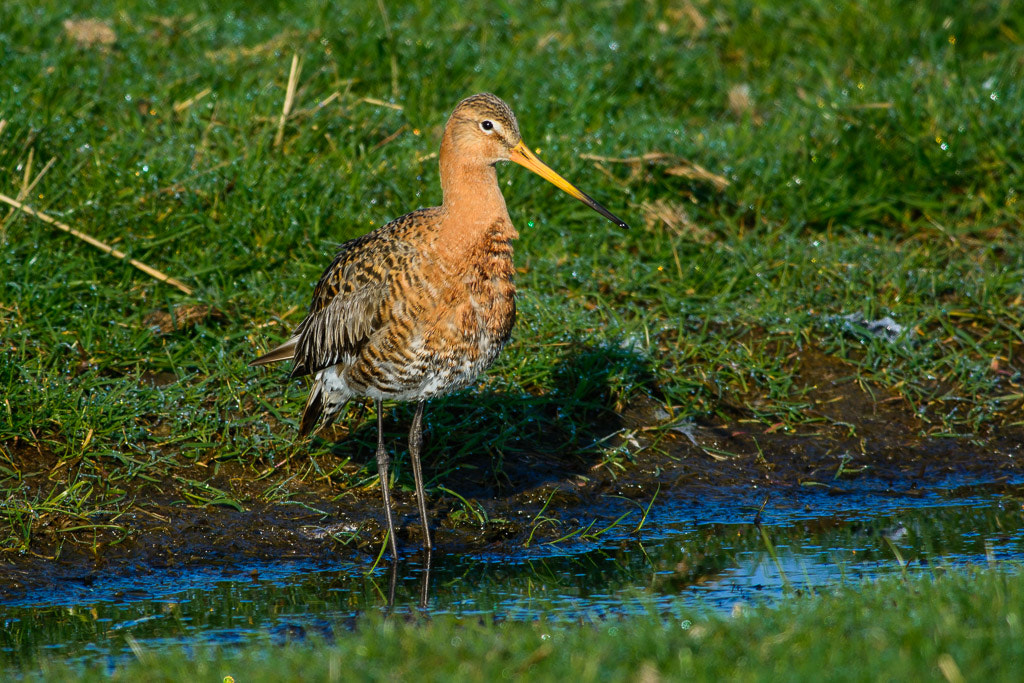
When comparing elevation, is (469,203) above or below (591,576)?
above

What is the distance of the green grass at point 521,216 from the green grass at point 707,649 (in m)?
1.92

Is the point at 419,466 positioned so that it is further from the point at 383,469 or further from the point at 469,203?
the point at 469,203

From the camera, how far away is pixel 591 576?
5078 mm

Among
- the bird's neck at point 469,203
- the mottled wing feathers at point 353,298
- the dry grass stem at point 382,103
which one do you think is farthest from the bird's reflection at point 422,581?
the dry grass stem at point 382,103

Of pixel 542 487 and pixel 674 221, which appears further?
pixel 674 221

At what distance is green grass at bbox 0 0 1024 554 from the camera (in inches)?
240

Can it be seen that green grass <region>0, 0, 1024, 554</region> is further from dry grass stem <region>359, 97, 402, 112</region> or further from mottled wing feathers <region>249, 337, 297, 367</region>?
mottled wing feathers <region>249, 337, 297, 367</region>

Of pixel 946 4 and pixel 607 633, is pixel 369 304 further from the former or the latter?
pixel 946 4

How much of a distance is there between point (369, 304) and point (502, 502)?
1137 millimetres

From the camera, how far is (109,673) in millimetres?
4027

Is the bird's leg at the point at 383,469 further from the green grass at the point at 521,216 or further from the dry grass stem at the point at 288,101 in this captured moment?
the dry grass stem at the point at 288,101

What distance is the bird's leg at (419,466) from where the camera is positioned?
18.0ft

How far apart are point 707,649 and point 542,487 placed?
93.2 inches

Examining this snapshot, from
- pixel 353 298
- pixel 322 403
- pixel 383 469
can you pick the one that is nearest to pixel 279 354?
pixel 322 403
